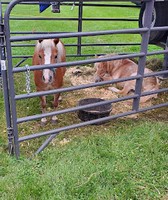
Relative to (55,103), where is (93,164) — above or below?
below

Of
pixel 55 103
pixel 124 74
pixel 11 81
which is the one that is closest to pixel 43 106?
pixel 55 103

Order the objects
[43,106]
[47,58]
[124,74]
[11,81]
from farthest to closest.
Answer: [124,74], [43,106], [47,58], [11,81]

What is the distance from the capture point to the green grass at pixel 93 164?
8.78 ft

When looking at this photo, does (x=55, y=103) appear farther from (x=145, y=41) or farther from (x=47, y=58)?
(x=145, y=41)

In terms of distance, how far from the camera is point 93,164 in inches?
120

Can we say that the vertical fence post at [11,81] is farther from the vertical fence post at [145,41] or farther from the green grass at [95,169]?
the vertical fence post at [145,41]

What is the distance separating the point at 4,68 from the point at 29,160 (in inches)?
40.1

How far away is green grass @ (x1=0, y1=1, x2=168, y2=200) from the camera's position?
268 centimetres

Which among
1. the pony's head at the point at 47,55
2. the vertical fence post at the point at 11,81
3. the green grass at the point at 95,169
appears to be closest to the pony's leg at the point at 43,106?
the green grass at the point at 95,169

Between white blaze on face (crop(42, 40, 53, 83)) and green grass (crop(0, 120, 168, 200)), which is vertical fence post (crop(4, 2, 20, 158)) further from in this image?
white blaze on face (crop(42, 40, 53, 83))

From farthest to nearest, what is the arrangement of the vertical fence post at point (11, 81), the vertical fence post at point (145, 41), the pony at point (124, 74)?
the pony at point (124, 74), the vertical fence post at point (145, 41), the vertical fence post at point (11, 81)

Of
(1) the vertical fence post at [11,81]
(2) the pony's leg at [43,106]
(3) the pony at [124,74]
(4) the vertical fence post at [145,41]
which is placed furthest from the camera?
(3) the pony at [124,74]

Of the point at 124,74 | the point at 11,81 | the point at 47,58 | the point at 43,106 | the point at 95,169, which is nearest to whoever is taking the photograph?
the point at 11,81

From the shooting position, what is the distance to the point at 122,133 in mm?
3707
